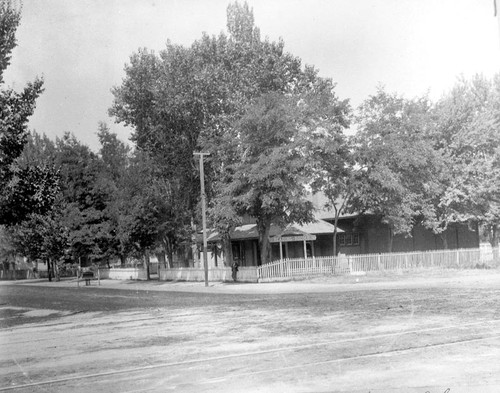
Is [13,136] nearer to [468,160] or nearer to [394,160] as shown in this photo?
[394,160]

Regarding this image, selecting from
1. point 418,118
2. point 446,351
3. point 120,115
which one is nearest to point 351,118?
point 418,118

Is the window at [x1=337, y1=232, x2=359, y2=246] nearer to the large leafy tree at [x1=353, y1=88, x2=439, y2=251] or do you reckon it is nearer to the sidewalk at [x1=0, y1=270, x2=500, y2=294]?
the large leafy tree at [x1=353, y1=88, x2=439, y2=251]

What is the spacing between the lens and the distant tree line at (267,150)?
3334 cm

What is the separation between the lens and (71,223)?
50.4 m

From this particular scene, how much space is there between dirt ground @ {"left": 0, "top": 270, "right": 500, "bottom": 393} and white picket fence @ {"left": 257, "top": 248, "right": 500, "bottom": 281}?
14225 mm

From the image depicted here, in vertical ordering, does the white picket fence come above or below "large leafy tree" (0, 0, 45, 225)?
below

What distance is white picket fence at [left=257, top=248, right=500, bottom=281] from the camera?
34.6 metres

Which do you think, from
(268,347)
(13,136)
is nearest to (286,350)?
(268,347)

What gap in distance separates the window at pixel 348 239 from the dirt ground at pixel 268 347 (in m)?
26.4

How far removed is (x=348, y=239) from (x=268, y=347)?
37289 mm

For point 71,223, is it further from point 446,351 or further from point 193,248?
point 446,351

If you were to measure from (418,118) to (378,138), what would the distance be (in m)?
3.84

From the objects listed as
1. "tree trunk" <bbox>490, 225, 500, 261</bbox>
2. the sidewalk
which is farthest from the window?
the sidewalk

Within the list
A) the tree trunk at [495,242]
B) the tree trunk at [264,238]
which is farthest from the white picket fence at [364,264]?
the tree trunk at [264,238]
